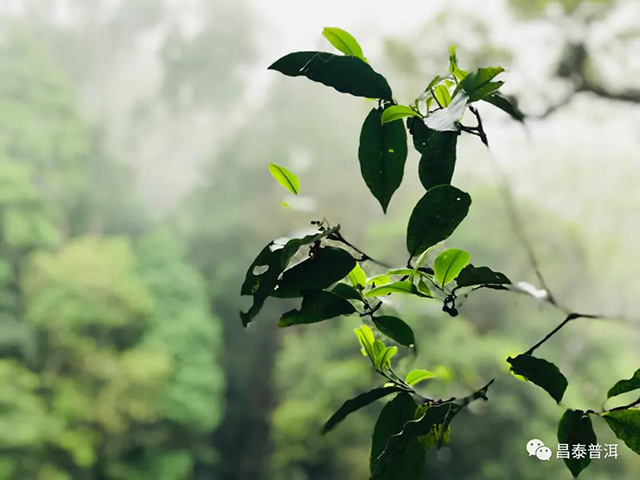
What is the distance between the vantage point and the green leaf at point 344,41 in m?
0.23

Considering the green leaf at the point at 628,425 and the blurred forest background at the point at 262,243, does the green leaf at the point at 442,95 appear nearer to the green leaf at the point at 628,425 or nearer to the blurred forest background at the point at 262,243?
the green leaf at the point at 628,425

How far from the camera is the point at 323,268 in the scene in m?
0.23

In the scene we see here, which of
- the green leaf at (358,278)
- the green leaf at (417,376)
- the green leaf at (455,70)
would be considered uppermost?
the green leaf at (455,70)

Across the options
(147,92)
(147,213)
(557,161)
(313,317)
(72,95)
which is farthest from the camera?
(147,92)

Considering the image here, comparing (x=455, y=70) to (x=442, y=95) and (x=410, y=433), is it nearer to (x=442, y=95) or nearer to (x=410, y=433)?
(x=442, y=95)

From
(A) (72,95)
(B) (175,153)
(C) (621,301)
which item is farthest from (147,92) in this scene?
(C) (621,301)

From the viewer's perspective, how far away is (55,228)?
3.79m

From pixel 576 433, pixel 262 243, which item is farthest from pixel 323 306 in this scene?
pixel 262 243

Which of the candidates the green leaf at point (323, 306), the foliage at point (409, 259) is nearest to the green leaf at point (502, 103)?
the foliage at point (409, 259)

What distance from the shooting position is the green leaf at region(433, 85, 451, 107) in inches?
9.7

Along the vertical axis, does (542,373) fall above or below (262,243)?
below

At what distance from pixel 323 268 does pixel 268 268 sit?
0.02 metres

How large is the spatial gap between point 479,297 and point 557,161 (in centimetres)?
96

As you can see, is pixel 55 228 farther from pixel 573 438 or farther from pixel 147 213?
pixel 573 438
